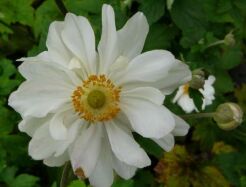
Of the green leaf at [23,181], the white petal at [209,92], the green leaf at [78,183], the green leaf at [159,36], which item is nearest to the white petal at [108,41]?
the green leaf at [78,183]

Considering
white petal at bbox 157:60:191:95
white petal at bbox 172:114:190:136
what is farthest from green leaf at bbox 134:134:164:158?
white petal at bbox 157:60:191:95

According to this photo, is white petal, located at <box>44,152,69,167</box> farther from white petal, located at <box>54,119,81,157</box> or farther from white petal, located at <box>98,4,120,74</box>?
white petal, located at <box>98,4,120,74</box>

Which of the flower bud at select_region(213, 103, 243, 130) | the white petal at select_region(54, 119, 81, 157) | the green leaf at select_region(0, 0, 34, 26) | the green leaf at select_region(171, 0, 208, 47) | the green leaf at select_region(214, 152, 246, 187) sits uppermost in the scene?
the white petal at select_region(54, 119, 81, 157)

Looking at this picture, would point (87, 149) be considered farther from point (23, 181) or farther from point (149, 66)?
point (23, 181)

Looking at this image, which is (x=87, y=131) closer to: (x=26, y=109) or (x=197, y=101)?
(x=26, y=109)

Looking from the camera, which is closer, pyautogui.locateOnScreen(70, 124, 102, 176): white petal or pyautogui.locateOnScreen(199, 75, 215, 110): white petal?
pyautogui.locateOnScreen(70, 124, 102, 176): white petal

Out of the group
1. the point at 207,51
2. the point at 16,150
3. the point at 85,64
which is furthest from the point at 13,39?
the point at 85,64
